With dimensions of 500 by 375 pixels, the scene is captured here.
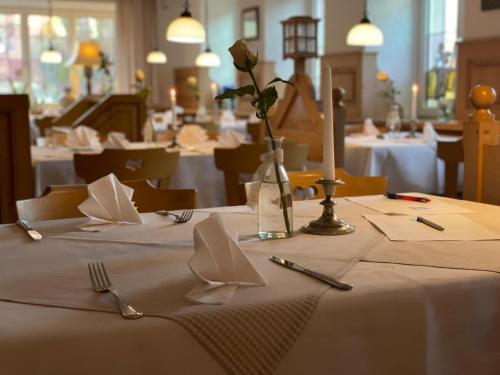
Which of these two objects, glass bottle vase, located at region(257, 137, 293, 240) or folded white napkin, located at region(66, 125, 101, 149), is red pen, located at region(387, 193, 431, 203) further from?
folded white napkin, located at region(66, 125, 101, 149)

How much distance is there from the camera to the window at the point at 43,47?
455 inches

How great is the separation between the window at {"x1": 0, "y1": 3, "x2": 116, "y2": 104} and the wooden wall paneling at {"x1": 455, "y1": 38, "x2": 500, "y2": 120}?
7176 mm

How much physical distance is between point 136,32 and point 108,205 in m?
10.6

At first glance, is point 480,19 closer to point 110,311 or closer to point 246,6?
point 246,6

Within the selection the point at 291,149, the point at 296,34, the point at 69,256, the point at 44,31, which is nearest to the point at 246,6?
the point at 44,31

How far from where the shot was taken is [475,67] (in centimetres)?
593

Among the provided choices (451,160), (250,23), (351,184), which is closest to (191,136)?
(451,160)

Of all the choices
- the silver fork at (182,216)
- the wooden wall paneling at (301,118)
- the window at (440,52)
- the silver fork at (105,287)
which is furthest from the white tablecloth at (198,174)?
the window at (440,52)

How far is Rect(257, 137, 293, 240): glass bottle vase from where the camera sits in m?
1.36

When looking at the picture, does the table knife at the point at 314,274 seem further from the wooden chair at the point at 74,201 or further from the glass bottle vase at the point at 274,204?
the wooden chair at the point at 74,201

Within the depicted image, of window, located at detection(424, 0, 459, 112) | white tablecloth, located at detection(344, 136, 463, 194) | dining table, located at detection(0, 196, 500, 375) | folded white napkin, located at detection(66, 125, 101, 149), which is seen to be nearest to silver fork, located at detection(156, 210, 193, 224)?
dining table, located at detection(0, 196, 500, 375)

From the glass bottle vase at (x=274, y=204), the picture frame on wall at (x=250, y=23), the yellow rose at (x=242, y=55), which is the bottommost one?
the glass bottle vase at (x=274, y=204)

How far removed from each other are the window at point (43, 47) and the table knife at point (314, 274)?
1052cm

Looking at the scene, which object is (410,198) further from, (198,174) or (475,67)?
(475,67)
